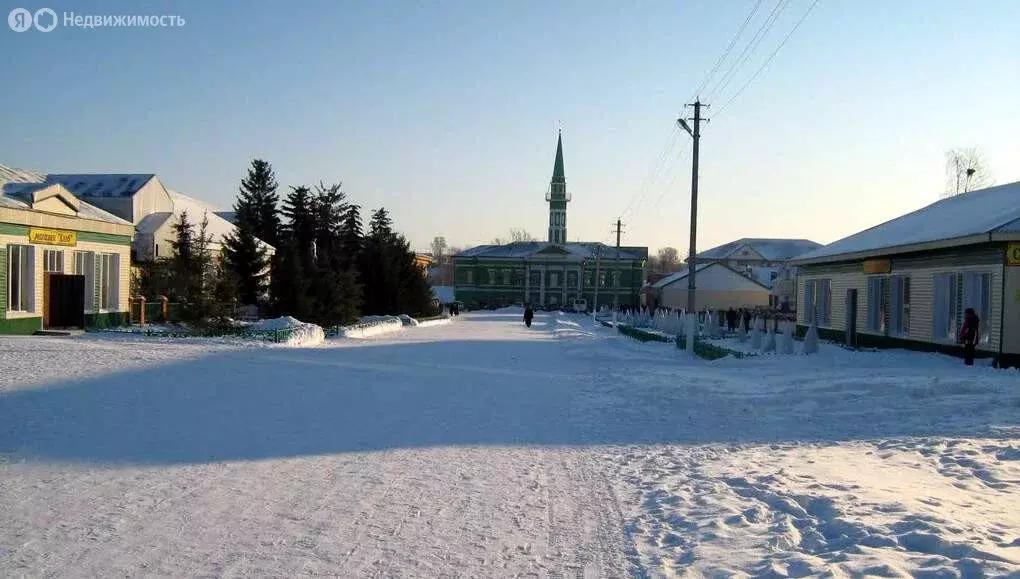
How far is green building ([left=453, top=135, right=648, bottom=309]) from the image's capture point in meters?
120

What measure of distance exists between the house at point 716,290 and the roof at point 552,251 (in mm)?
26640

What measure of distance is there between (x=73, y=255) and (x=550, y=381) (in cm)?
1694

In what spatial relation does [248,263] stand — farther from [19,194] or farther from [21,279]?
[21,279]

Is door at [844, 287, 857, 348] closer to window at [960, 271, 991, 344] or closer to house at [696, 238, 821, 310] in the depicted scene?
window at [960, 271, 991, 344]

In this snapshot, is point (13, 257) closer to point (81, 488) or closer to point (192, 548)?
point (81, 488)

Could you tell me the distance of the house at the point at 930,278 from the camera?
20500 mm

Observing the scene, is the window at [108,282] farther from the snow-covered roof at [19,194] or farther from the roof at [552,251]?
the roof at [552,251]

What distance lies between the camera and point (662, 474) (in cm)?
951

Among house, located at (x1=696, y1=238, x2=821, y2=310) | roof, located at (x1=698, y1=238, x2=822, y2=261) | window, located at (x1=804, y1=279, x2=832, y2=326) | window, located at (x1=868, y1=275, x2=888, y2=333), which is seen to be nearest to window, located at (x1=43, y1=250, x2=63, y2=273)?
window, located at (x1=868, y1=275, x2=888, y2=333)

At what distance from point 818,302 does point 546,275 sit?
8744 cm

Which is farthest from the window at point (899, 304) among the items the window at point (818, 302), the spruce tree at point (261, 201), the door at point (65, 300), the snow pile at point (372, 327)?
the spruce tree at point (261, 201)

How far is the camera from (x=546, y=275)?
401 feet

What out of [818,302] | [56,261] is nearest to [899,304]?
[818,302]

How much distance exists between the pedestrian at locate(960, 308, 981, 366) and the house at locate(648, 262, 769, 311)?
7066 centimetres
